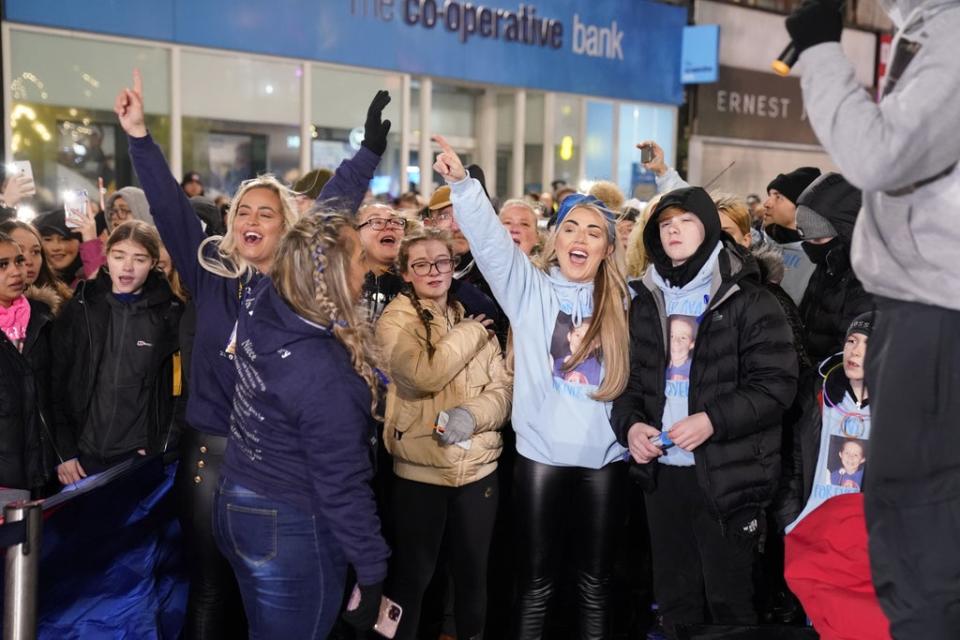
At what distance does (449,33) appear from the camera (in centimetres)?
1562

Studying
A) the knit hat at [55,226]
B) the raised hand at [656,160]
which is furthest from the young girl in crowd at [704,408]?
the knit hat at [55,226]

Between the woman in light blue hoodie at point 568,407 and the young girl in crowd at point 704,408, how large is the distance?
0.40 ft

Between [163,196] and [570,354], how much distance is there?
68.9 inches

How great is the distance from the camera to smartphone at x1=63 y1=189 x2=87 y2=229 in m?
5.74

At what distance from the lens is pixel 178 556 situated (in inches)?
152

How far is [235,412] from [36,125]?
10.4m

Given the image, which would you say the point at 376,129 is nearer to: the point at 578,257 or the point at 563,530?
the point at 578,257

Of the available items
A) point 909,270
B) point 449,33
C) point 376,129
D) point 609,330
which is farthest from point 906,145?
point 449,33

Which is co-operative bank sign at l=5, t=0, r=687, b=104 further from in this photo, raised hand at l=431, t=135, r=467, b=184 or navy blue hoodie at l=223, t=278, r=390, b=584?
navy blue hoodie at l=223, t=278, r=390, b=584

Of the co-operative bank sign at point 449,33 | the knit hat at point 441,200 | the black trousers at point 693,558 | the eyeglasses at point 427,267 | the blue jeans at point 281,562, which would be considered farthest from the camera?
the co-operative bank sign at point 449,33

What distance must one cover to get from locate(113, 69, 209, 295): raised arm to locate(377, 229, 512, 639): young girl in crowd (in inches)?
33.0

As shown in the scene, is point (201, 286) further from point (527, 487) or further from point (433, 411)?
point (527, 487)

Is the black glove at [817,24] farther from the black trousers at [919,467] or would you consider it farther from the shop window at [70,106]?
the shop window at [70,106]

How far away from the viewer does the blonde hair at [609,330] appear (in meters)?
3.73
